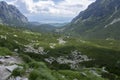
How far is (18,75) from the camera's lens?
21.9 m

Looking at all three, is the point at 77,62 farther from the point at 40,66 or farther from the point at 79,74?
the point at 40,66

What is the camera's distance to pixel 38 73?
20516mm

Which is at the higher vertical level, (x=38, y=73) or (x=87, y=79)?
(x=38, y=73)

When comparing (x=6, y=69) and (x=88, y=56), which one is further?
(x=88, y=56)

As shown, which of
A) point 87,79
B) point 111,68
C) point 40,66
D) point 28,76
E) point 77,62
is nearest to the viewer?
point 28,76

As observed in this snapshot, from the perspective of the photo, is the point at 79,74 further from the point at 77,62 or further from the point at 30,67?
the point at 77,62

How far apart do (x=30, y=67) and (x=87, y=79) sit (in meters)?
10.3

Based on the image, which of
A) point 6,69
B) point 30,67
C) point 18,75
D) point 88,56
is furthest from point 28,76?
point 88,56

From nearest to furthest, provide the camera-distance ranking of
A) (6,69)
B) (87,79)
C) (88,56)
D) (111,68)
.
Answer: (6,69) → (87,79) → (111,68) → (88,56)

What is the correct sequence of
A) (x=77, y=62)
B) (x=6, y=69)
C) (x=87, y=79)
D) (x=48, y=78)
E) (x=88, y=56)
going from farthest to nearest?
(x=88, y=56) < (x=77, y=62) < (x=87, y=79) < (x=6, y=69) < (x=48, y=78)

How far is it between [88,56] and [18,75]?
142m

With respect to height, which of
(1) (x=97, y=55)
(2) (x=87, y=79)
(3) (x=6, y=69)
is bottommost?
(1) (x=97, y=55)

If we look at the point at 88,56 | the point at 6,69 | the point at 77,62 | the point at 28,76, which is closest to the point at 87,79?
the point at 6,69

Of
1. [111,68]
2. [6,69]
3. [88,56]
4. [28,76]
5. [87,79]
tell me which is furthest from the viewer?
[88,56]
